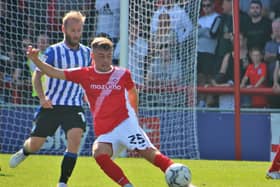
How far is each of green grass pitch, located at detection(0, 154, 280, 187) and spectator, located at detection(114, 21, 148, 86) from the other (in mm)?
1554

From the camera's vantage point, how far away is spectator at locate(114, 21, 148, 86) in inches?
563

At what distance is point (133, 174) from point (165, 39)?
4.23 meters

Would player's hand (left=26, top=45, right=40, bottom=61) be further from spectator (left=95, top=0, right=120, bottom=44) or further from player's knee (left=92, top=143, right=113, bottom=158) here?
spectator (left=95, top=0, right=120, bottom=44)

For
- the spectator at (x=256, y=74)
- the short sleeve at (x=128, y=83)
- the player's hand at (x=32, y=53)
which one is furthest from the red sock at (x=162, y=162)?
the spectator at (x=256, y=74)

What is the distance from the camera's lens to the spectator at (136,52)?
563 inches

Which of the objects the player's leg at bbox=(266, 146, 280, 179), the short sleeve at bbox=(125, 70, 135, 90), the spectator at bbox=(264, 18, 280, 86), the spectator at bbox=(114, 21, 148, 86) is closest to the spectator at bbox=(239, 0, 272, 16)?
the spectator at bbox=(264, 18, 280, 86)

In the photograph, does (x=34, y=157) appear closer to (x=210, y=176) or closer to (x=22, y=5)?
(x=22, y=5)

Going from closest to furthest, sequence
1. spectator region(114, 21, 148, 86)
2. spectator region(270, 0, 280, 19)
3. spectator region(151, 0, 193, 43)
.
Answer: spectator region(114, 21, 148, 86) < spectator region(151, 0, 193, 43) < spectator region(270, 0, 280, 19)

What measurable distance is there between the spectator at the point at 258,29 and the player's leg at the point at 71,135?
7.21 meters

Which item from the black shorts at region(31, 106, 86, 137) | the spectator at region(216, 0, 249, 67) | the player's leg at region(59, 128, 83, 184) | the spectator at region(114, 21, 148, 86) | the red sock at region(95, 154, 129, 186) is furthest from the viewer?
the spectator at region(216, 0, 249, 67)

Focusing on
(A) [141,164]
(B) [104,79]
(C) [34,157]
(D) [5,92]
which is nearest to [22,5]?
(D) [5,92]

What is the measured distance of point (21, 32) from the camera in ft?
48.8

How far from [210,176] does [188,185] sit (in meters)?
3.20

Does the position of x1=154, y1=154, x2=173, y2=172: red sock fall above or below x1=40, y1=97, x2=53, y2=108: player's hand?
below
